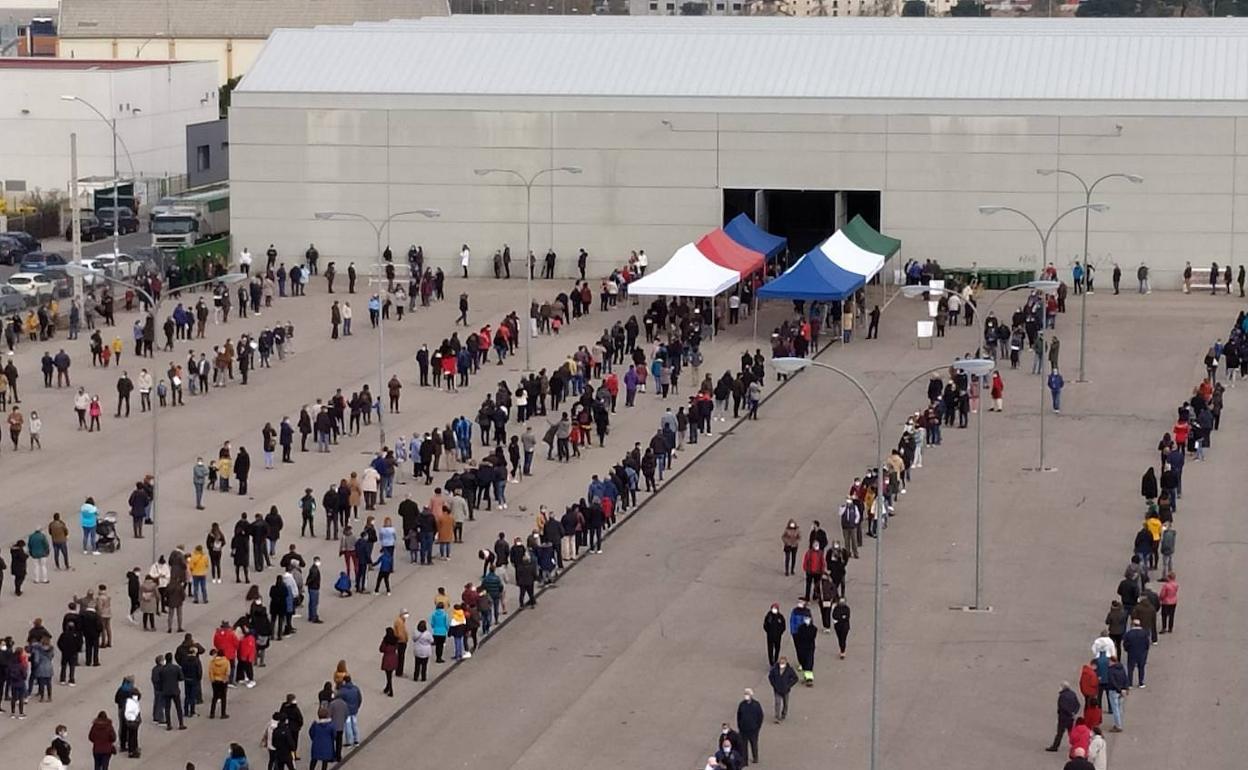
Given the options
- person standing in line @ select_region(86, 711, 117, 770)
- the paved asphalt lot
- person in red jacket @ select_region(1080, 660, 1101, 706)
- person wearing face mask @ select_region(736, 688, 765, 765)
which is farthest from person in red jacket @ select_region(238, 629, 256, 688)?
person in red jacket @ select_region(1080, 660, 1101, 706)

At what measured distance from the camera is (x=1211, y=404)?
184 feet

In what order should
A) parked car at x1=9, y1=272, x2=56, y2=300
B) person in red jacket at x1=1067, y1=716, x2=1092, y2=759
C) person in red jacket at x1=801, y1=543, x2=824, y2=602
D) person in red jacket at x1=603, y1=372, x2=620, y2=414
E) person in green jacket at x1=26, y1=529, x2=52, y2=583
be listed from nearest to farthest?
person in red jacket at x1=1067, y1=716, x2=1092, y2=759 → person in red jacket at x1=801, y1=543, x2=824, y2=602 → person in green jacket at x1=26, y1=529, x2=52, y2=583 → person in red jacket at x1=603, y1=372, x2=620, y2=414 → parked car at x1=9, y1=272, x2=56, y2=300

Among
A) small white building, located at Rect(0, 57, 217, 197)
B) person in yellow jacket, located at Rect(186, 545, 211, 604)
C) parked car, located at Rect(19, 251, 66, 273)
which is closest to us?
person in yellow jacket, located at Rect(186, 545, 211, 604)

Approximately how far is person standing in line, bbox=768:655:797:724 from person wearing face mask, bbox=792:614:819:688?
1230 mm

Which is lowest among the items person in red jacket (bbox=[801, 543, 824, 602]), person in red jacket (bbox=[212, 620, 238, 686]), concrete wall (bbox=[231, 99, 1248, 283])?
person in red jacket (bbox=[212, 620, 238, 686])

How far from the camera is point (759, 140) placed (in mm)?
79312

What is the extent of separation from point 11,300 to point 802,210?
2609cm

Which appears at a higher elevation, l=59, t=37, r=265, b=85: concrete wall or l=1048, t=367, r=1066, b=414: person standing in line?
l=59, t=37, r=265, b=85: concrete wall

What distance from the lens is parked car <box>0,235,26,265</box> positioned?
275ft

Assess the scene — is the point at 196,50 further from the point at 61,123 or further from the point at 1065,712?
the point at 1065,712

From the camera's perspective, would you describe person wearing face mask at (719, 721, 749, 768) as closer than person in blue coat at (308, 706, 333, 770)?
Yes

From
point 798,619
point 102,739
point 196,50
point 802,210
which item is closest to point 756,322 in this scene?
point 802,210

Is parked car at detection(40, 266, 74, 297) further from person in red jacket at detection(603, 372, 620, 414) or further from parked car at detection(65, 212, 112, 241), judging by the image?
person in red jacket at detection(603, 372, 620, 414)

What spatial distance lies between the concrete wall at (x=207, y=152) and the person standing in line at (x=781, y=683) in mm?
72126
